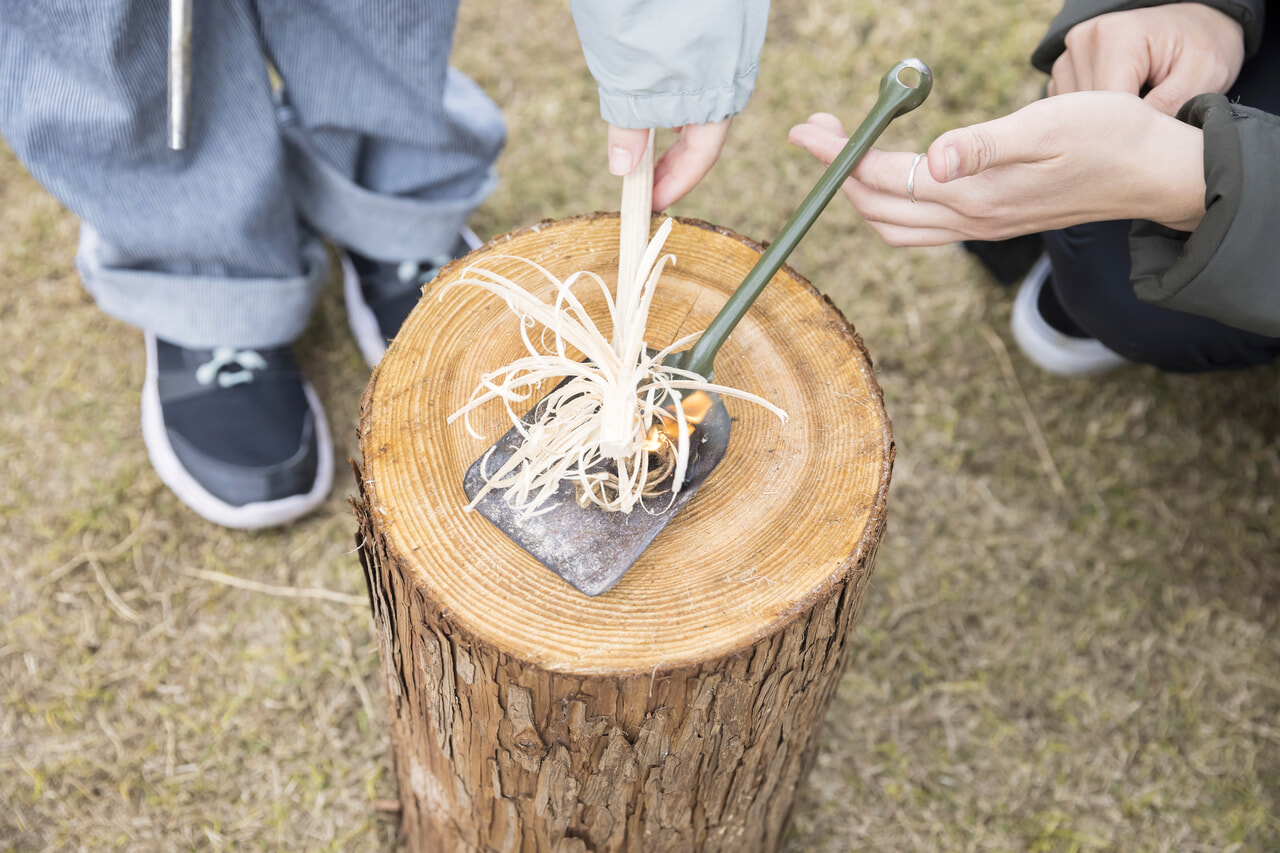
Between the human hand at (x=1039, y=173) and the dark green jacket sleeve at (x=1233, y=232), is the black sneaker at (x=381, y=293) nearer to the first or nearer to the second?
the human hand at (x=1039, y=173)

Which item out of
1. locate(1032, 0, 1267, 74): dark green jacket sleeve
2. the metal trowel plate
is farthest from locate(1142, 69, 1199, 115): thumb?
the metal trowel plate

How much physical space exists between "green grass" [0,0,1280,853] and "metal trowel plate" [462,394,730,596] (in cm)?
90

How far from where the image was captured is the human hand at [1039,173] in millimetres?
1005

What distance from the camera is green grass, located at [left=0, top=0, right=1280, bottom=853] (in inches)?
63.0

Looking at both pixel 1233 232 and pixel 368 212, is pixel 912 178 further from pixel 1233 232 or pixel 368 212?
pixel 368 212

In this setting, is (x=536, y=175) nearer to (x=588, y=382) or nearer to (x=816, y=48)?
(x=816, y=48)

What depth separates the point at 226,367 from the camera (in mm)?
1812

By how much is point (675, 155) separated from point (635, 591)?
1.89ft

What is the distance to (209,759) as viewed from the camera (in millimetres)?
1599

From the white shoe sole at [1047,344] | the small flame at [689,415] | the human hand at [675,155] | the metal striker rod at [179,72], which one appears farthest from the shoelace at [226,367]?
the white shoe sole at [1047,344]

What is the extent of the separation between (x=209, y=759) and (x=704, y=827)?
3.04ft

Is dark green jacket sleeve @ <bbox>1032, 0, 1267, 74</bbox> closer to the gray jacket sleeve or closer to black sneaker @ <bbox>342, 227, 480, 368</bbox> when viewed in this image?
the gray jacket sleeve

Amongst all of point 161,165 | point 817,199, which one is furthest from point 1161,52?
point 161,165

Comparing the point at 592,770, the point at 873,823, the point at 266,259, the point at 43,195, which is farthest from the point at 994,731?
the point at 43,195
